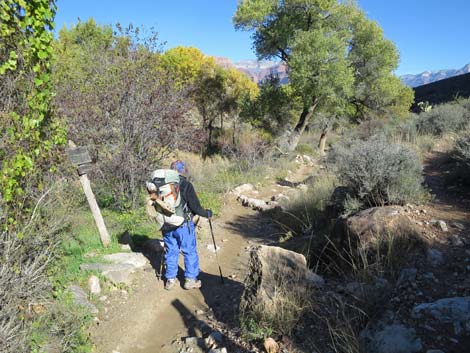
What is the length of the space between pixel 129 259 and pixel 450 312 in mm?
4404

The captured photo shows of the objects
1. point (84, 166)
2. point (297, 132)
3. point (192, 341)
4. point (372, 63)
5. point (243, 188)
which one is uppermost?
point (372, 63)

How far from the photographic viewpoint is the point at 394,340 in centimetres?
274

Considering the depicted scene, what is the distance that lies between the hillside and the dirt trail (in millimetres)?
38079

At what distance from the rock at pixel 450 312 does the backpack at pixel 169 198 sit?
3.12 m

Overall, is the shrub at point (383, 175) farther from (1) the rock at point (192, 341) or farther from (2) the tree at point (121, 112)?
(2) the tree at point (121, 112)

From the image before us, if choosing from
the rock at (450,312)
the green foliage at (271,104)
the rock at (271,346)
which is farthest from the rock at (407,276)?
the green foliage at (271,104)

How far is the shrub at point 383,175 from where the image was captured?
510 centimetres

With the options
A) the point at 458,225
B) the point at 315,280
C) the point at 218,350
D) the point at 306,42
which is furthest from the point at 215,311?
the point at 306,42

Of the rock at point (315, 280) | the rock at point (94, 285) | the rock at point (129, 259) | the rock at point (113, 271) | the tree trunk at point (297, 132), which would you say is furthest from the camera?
the tree trunk at point (297, 132)

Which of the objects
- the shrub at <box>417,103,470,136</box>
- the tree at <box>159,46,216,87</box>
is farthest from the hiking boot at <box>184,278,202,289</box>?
the tree at <box>159,46,216,87</box>

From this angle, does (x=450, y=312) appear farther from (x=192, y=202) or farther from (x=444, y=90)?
(x=444, y=90)

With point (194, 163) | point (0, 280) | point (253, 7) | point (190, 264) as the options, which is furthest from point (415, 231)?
point (253, 7)

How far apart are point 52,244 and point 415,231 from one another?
4644mm

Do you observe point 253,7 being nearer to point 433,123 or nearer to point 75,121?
point 433,123
